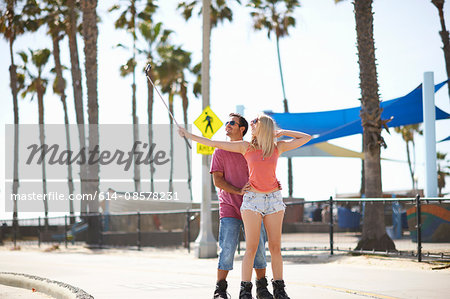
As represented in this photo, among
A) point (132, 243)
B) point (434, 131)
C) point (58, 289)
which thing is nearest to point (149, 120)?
point (132, 243)

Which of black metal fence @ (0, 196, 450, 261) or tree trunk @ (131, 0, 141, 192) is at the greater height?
tree trunk @ (131, 0, 141, 192)

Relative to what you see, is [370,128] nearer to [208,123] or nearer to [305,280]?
[208,123]

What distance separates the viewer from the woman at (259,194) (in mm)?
5629

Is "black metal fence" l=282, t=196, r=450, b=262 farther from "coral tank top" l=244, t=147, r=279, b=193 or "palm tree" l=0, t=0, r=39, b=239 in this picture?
"palm tree" l=0, t=0, r=39, b=239

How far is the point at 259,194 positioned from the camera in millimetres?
5645

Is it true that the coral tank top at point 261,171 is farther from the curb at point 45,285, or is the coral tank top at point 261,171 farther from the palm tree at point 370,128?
the palm tree at point 370,128

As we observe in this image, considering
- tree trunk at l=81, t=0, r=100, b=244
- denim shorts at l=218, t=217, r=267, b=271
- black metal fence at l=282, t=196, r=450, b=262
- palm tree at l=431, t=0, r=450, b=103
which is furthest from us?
palm tree at l=431, t=0, r=450, b=103

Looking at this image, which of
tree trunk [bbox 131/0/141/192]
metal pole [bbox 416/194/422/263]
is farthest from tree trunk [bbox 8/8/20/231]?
Answer: metal pole [bbox 416/194/422/263]

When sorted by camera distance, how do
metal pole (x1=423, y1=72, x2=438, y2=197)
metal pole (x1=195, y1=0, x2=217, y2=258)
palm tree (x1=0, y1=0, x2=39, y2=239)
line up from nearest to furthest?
metal pole (x1=423, y1=72, x2=438, y2=197)
metal pole (x1=195, y1=0, x2=217, y2=258)
palm tree (x1=0, y1=0, x2=39, y2=239)

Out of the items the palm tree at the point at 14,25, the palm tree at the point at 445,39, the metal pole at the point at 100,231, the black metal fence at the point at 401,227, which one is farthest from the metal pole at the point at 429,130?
the palm tree at the point at 14,25

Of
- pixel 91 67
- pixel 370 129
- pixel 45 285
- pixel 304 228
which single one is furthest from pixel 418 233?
pixel 91 67

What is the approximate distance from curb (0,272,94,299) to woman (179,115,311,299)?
198 cm

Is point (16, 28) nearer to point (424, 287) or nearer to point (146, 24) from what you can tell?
point (146, 24)

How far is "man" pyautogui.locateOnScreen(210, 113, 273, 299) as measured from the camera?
19.1ft
